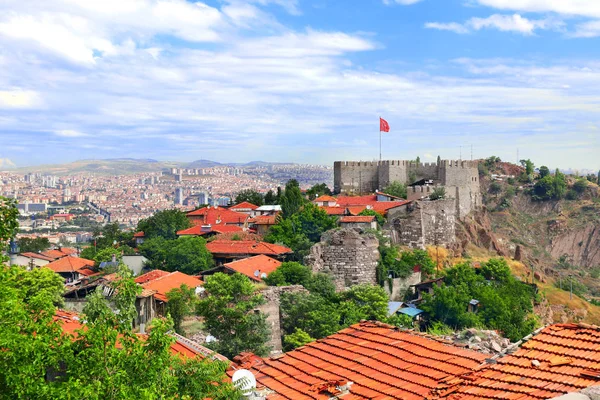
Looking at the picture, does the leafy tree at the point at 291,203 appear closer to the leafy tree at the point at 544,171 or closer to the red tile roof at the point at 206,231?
A: the red tile roof at the point at 206,231

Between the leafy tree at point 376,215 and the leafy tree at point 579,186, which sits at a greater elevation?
the leafy tree at point 376,215

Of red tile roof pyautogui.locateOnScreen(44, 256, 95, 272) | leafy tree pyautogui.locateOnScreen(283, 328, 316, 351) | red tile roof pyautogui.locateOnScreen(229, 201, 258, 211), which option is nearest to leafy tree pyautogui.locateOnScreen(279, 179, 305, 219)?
red tile roof pyautogui.locateOnScreen(229, 201, 258, 211)

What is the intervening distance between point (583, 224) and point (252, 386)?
80.8 metres

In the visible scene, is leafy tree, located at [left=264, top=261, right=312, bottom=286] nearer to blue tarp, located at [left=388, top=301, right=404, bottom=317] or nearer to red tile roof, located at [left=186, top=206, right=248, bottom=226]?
blue tarp, located at [left=388, top=301, right=404, bottom=317]

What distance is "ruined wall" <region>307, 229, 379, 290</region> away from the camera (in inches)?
1330

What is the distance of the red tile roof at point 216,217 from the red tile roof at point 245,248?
28.8 ft

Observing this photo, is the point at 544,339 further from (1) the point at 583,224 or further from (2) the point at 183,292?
(1) the point at 583,224

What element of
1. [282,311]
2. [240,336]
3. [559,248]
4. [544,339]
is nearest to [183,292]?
[282,311]

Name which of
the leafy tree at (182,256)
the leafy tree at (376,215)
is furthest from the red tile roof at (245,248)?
the leafy tree at (376,215)

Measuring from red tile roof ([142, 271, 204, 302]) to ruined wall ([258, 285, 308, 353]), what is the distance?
11.9 feet

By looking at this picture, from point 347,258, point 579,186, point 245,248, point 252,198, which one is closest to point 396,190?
point 252,198

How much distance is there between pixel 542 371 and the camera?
9.09m

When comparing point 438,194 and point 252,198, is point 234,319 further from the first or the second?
point 252,198

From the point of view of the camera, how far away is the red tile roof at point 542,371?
856cm
